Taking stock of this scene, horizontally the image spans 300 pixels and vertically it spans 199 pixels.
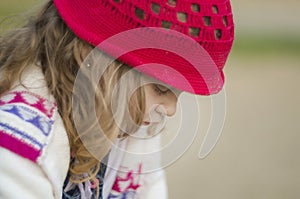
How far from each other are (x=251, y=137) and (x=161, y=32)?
3.32 ft

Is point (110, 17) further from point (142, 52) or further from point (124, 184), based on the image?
point (124, 184)

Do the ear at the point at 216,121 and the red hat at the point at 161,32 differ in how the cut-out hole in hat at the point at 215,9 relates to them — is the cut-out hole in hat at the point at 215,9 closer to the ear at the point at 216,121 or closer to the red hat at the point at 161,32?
the red hat at the point at 161,32

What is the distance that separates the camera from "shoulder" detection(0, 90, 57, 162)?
812 millimetres

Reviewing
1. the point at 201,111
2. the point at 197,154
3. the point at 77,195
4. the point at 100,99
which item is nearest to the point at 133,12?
the point at 100,99

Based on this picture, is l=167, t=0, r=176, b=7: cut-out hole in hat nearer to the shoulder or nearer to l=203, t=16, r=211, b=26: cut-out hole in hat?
l=203, t=16, r=211, b=26: cut-out hole in hat

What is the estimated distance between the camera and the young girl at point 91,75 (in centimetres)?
82

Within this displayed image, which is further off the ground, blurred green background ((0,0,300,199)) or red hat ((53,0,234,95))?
red hat ((53,0,234,95))

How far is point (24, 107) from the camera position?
2.75 ft

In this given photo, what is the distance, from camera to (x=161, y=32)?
83 centimetres

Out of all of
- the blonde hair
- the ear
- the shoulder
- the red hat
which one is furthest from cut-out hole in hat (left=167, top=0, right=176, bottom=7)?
the ear

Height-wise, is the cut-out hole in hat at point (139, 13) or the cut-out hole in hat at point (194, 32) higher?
the cut-out hole in hat at point (194, 32)

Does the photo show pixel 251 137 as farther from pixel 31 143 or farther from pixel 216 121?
pixel 31 143

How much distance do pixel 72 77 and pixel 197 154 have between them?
796mm

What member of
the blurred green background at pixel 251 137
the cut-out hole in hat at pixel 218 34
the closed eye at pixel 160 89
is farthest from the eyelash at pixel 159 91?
the blurred green background at pixel 251 137
